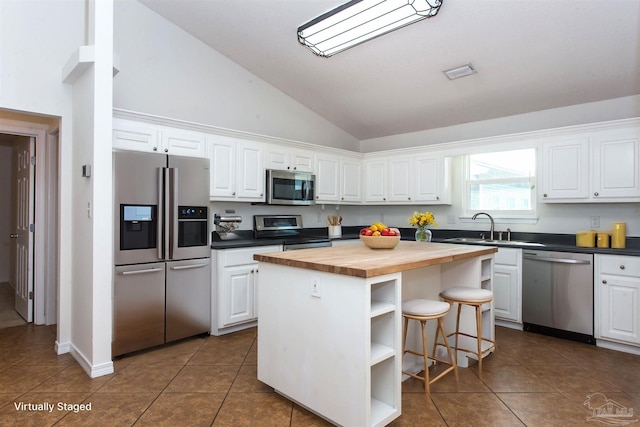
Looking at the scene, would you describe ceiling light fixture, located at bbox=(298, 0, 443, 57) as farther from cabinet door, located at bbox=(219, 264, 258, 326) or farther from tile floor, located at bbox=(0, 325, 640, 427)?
tile floor, located at bbox=(0, 325, 640, 427)

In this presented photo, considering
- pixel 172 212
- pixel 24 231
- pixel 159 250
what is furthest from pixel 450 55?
pixel 24 231

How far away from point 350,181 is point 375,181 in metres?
0.37

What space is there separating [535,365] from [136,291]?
3295 mm

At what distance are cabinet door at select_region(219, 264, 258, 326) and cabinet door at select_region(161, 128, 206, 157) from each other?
1.20 meters

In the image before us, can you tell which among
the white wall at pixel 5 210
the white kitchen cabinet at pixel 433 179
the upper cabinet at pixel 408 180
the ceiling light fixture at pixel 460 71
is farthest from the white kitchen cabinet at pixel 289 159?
the white wall at pixel 5 210

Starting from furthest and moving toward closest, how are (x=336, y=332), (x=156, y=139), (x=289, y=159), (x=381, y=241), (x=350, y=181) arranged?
(x=350, y=181) → (x=289, y=159) → (x=156, y=139) → (x=381, y=241) → (x=336, y=332)

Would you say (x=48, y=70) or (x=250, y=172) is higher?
(x=48, y=70)

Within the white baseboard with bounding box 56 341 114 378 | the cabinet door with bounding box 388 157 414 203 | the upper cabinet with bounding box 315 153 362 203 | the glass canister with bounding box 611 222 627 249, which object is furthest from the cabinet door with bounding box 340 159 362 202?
the white baseboard with bounding box 56 341 114 378

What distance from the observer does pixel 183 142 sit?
3537mm

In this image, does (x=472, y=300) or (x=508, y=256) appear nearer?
(x=472, y=300)

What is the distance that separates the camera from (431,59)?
11.8ft

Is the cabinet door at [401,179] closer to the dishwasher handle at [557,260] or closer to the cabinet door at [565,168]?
the cabinet door at [565,168]

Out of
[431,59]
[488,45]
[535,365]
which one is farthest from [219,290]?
[488,45]

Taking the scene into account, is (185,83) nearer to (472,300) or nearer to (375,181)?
(375,181)
